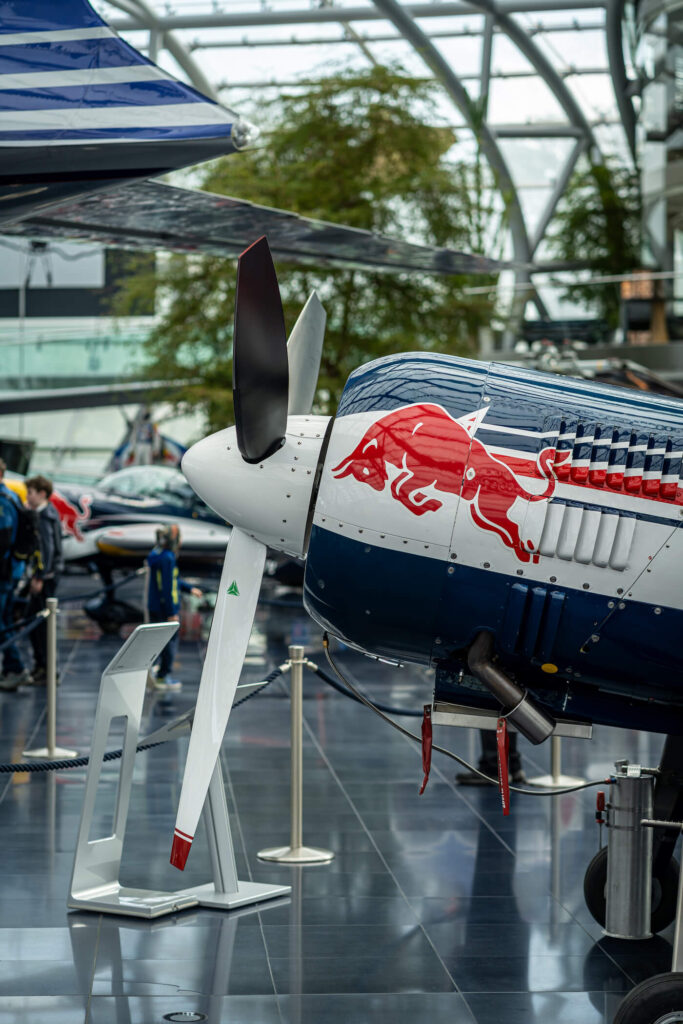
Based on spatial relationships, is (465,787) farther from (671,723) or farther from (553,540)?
(553,540)

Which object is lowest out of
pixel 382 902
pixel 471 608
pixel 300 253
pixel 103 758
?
pixel 382 902

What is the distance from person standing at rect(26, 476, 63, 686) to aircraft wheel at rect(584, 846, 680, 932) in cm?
796

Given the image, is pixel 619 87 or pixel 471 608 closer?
pixel 471 608

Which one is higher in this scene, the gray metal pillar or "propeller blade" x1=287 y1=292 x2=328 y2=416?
"propeller blade" x1=287 y1=292 x2=328 y2=416

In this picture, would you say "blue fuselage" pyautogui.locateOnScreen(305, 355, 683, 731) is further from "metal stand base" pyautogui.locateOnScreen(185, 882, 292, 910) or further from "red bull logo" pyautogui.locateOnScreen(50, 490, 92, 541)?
"red bull logo" pyautogui.locateOnScreen(50, 490, 92, 541)

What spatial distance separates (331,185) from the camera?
73.5 feet

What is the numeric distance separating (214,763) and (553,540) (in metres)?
1.82

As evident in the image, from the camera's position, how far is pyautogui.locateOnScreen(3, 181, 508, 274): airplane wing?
974cm

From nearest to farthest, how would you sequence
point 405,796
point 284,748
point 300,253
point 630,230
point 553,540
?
point 553,540
point 405,796
point 284,748
point 300,253
point 630,230

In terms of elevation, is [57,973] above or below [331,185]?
below

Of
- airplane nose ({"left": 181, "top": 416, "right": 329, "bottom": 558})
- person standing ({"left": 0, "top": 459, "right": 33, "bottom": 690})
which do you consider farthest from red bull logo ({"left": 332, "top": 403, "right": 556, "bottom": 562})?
person standing ({"left": 0, "top": 459, "right": 33, "bottom": 690})

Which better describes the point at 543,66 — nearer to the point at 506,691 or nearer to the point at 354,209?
the point at 354,209

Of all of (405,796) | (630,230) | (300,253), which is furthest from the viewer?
(630,230)

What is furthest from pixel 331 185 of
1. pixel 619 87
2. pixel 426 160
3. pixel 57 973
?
pixel 619 87
